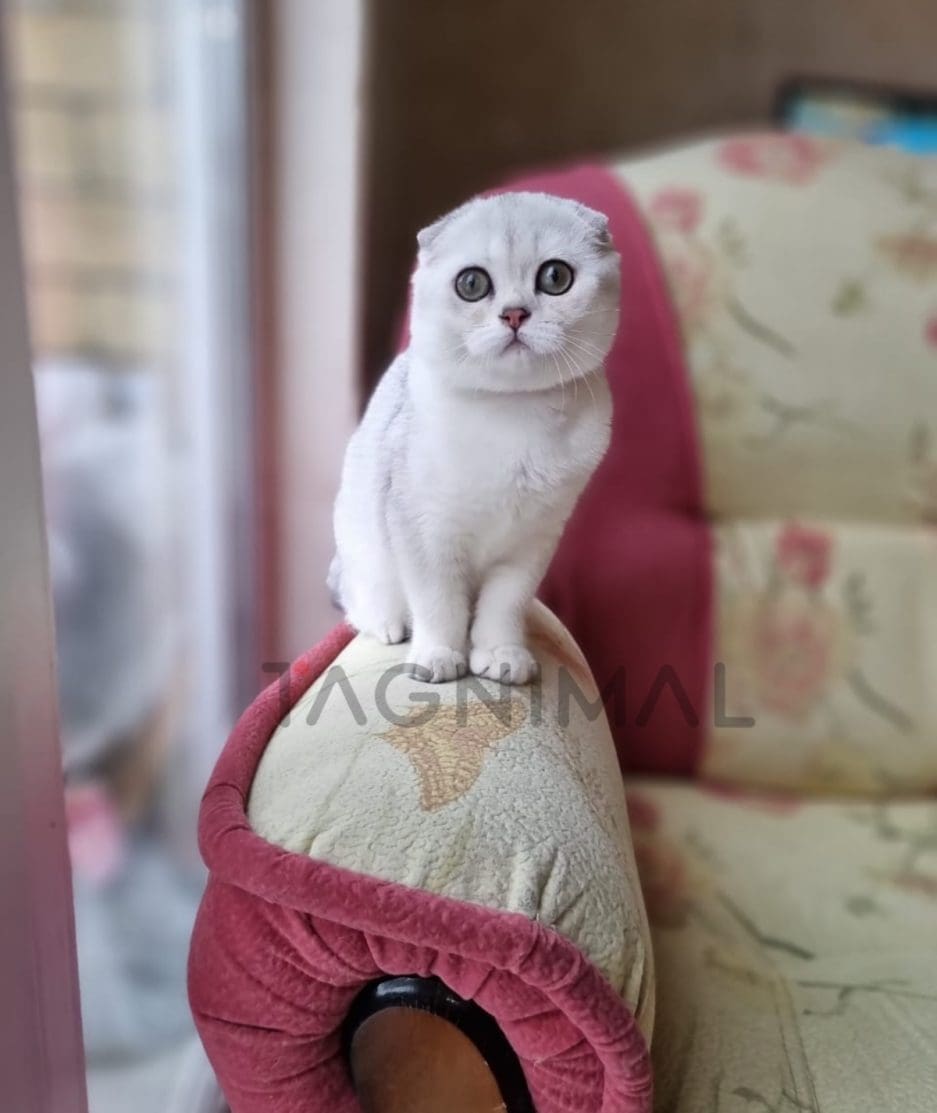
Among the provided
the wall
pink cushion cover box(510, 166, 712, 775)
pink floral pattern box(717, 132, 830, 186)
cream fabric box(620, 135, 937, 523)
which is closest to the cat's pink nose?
pink cushion cover box(510, 166, 712, 775)

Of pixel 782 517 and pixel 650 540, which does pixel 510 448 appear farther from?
pixel 782 517

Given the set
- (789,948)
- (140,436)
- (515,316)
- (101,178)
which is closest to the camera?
(515,316)

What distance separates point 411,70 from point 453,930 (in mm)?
1292

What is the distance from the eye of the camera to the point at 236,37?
3.50 feet

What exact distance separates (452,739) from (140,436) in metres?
0.82

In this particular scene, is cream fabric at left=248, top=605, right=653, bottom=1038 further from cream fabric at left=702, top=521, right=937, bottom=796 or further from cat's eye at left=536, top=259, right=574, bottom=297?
cream fabric at left=702, top=521, right=937, bottom=796

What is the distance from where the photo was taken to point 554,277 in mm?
542

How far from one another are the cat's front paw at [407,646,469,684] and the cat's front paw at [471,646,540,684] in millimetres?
11

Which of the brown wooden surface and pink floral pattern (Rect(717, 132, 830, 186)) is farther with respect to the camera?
pink floral pattern (Rect(717, 132, 830, 186))

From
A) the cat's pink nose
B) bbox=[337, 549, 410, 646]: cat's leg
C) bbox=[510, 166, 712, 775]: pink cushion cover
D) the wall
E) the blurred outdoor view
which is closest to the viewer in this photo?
the cat's pink nose

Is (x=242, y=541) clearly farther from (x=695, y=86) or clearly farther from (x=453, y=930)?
(x=695, y=86)

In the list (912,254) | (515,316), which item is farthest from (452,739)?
(912,254)

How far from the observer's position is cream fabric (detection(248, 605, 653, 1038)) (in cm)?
58

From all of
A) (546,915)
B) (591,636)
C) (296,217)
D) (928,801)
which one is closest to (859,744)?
(928,801)
